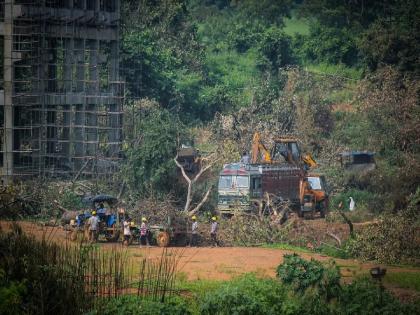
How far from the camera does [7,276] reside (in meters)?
19.5

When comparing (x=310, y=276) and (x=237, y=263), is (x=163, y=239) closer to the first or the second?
(x=237, y=263)

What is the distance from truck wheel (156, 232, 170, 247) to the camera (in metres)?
30.3

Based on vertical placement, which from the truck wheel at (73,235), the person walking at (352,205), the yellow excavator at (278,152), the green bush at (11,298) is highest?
the yellow excavator at (278,152)

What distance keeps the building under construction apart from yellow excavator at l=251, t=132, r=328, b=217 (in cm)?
550

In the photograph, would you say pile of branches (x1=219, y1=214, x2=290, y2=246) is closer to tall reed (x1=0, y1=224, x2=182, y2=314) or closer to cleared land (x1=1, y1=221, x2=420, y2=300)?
cleared land (x1=1, y1=221, x2=420, y2=300)

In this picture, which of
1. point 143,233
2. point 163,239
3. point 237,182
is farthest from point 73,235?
point 237,182

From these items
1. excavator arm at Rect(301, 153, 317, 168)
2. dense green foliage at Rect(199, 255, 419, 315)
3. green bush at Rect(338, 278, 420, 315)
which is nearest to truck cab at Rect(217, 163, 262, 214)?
excavator arm at Rect(301, 153, 317, 168)

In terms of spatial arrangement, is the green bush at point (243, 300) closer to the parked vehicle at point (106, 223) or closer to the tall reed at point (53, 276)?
the tall reed at point (53, 276)

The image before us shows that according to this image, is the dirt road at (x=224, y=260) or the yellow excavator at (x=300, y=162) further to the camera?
the yellow excavator at (x=300, y=162)

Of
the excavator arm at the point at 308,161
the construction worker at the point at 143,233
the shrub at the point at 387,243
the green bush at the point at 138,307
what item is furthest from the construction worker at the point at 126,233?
the excavator arm at the point at 308,161

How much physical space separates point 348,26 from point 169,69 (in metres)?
14.5

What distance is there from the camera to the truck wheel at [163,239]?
30266mm

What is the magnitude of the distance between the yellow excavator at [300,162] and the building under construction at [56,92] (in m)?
5.50

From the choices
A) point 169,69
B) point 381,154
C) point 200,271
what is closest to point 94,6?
point 169,69
